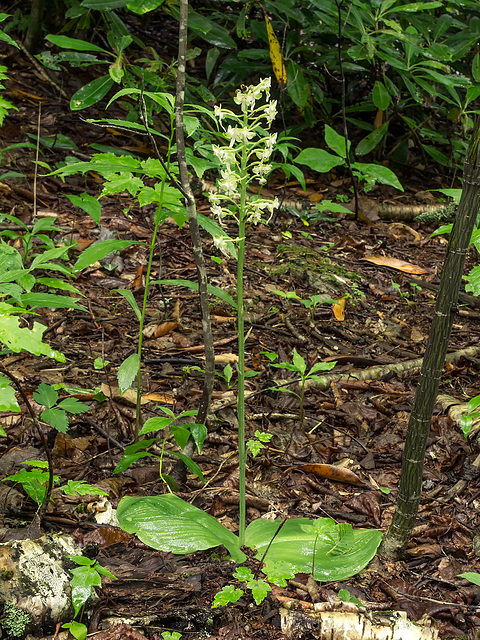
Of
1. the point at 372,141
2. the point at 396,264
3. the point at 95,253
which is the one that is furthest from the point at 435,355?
the point at 372,141

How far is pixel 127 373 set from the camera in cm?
220

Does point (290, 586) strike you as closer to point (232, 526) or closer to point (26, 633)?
point (232, 526)

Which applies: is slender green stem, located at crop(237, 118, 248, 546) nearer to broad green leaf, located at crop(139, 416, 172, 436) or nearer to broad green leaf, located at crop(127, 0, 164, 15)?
broad green leaf, located at crop(139, 416, 172, 436)

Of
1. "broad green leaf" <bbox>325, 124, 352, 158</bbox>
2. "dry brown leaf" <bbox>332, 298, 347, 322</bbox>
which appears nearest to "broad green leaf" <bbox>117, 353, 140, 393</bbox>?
"dry brown leaf" <bbox>332, 298, 347, 322</bbox>

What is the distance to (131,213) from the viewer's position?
484 centimetres

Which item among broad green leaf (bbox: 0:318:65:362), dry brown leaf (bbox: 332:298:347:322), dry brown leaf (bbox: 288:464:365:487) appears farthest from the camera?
dry brown leaf (bbox: 332:298:347:322)

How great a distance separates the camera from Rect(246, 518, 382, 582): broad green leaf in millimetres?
1913

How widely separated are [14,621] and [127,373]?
94 centimetres

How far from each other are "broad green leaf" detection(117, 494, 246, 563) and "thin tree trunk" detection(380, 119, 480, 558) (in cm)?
58

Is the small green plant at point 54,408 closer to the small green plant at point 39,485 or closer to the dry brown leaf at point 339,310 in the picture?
the small green plant at point 39,485

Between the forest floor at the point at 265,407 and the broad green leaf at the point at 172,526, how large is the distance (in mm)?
84

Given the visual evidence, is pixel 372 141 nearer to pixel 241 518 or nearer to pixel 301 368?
pixel 301 368

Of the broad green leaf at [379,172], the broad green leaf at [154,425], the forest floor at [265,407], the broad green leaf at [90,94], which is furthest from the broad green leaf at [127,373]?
the broad green leaf at [379,172]

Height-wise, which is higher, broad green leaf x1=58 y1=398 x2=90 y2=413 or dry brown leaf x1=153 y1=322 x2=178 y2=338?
broad green leaf x1=58 y1=398 x2=90 y2=413
